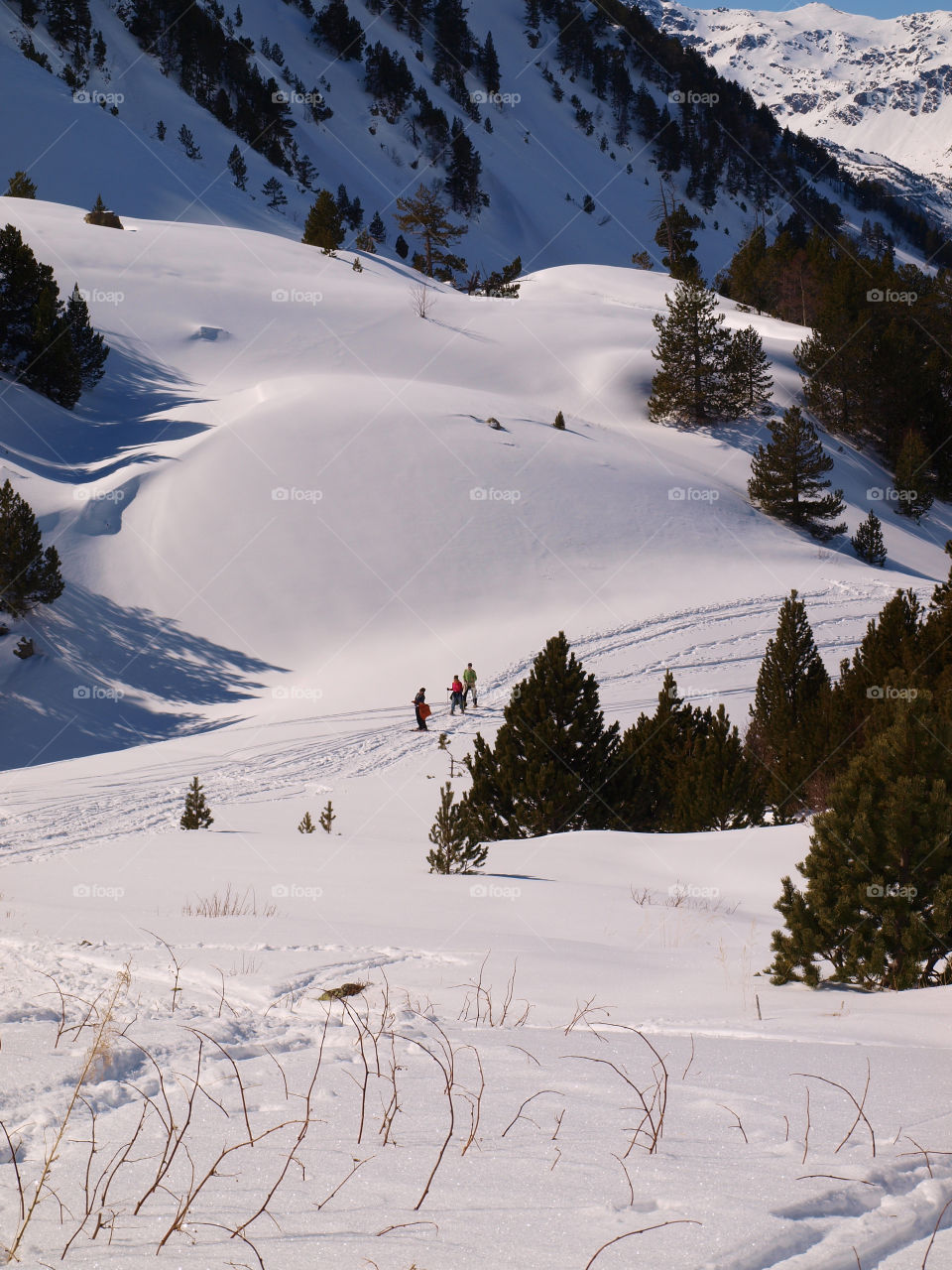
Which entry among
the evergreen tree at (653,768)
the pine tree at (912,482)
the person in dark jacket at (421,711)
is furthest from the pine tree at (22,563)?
the pine tree at (912,482)

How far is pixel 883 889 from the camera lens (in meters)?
5.42

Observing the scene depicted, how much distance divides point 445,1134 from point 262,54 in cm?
11888

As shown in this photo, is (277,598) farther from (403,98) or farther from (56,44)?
(403,98)

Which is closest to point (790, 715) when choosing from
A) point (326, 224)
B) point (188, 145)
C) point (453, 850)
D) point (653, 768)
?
point (653, 768)

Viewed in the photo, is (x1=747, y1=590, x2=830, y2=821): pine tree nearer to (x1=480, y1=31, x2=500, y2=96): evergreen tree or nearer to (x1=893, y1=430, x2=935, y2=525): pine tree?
(x1=893, y1=430, x2=935, y2=525): pine tree

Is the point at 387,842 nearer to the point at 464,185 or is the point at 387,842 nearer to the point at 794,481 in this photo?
the point at 794,481

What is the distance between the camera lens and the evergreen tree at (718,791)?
12.7 meters

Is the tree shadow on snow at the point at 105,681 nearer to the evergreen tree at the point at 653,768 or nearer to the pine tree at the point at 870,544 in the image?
the evergreen tree at the point at 653,768

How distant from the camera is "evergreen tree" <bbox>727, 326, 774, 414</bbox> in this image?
127ft

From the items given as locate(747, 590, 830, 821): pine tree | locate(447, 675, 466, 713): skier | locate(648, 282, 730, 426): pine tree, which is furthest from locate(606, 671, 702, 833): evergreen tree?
locate(648, 282, 730, 426): pine tree

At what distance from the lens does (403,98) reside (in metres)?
101

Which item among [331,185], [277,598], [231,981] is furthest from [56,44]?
[231,981]

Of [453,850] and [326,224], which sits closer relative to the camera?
[453,850]

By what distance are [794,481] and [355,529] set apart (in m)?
16.1
